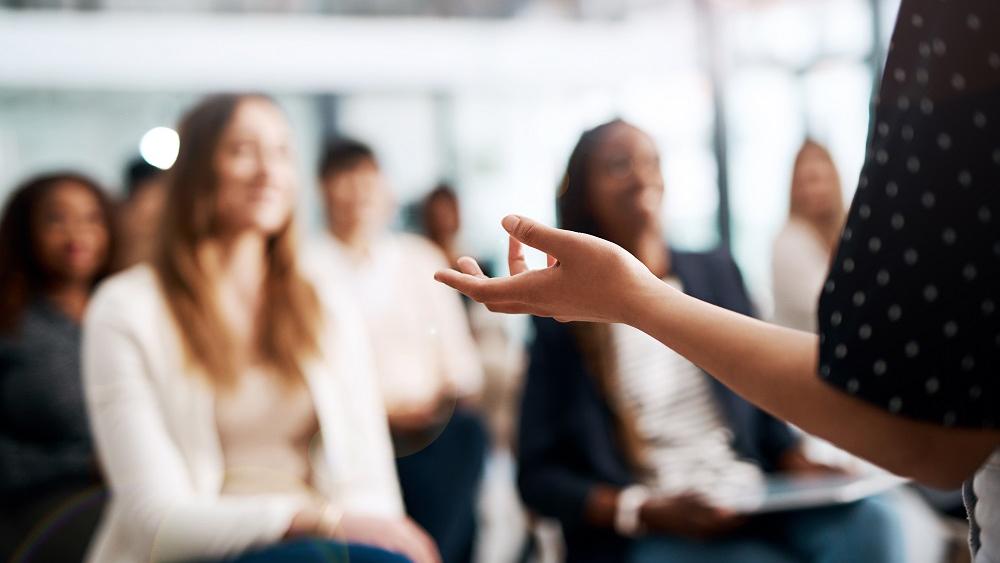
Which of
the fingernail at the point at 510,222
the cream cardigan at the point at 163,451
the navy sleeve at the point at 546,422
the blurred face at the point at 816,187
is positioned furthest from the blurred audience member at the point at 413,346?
the fingernail at the point at 510,222

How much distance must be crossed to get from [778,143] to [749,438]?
4.49 meters

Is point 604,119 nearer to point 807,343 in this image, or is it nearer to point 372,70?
point 807,343

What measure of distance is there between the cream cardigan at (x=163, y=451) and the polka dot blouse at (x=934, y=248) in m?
0.97

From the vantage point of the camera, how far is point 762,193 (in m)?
5.79

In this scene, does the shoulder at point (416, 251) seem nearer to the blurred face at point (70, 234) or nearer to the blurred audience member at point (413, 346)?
the blurred audience member at point (413, 346)

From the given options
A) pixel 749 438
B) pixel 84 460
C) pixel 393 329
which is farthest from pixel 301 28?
pixel 749 438

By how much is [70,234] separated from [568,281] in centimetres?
198

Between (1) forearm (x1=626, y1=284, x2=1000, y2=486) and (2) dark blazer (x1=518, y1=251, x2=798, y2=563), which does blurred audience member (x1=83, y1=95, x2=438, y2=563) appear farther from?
(1) forearm (x1=626, y1=284, x2=1000, y2=486)

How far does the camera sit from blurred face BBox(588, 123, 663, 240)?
1.53 meters

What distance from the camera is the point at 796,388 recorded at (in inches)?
23.0

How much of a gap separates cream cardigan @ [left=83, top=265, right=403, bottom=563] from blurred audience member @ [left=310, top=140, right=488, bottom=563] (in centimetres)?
52

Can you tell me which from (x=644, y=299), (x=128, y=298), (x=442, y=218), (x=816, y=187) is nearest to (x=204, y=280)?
(x=128, y=298)

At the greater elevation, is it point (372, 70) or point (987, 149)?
point (372, 70)

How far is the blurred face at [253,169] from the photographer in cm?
154
